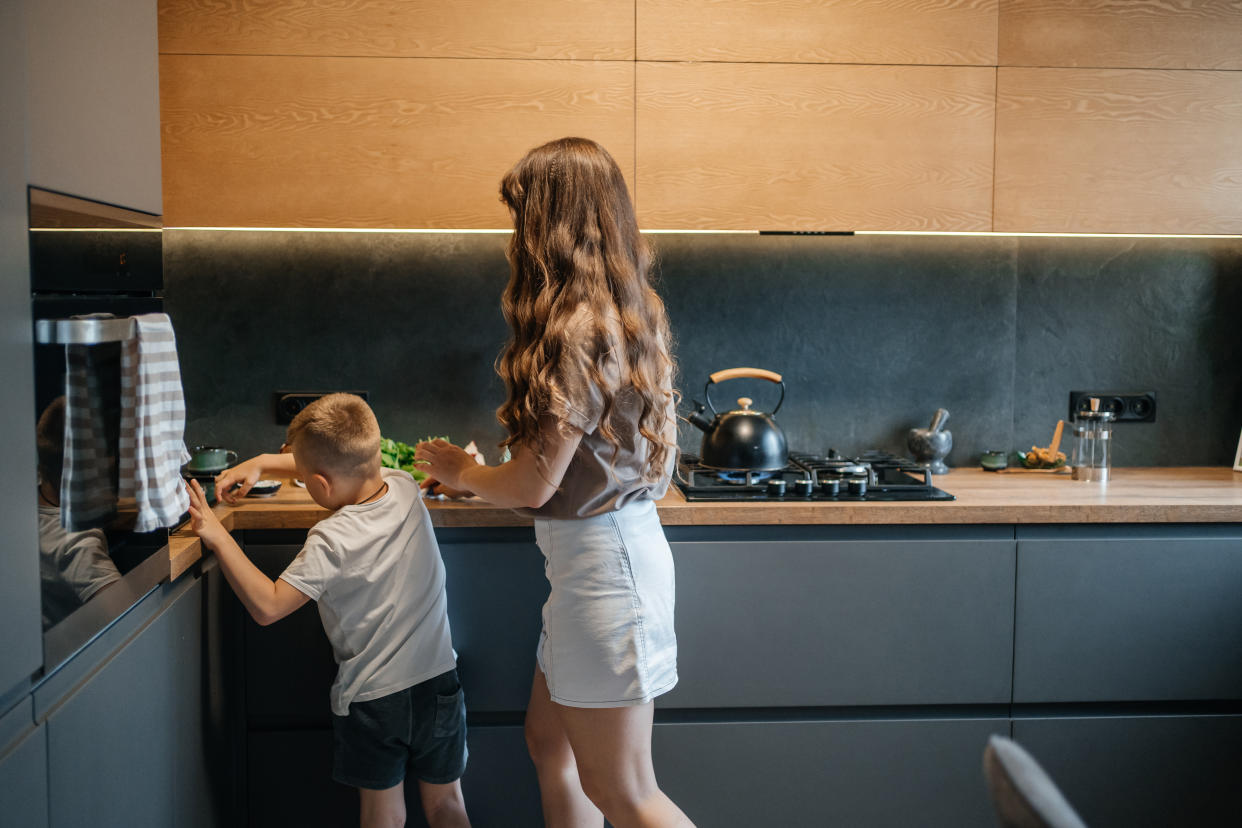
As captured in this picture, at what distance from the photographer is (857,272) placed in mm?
2637

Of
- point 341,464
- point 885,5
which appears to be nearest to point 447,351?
point 341,464

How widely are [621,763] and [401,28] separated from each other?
5.24ft

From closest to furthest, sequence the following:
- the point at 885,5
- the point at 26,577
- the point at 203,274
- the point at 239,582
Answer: the point at 26,577 < the point at 239,582 < the point at 885,5 < the point at 203,274

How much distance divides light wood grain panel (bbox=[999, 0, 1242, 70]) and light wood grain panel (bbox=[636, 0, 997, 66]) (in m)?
0.08

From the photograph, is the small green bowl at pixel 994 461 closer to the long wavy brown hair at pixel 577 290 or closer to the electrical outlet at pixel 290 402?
the long wavy brown hair at pixel 577 290

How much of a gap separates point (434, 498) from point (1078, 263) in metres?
1.81

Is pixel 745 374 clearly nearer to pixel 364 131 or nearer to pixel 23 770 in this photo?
pixel 364 131

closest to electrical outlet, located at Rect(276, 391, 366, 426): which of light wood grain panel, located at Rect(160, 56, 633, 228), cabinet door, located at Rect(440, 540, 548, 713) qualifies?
light wood grain panel, located at Rect(160, 56, 633, 228)

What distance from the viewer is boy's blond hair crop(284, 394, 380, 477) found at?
174 cm

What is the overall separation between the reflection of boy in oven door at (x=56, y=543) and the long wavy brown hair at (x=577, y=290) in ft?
2.00

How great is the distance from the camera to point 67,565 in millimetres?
1193

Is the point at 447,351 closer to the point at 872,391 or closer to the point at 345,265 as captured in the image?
the point at 345,265

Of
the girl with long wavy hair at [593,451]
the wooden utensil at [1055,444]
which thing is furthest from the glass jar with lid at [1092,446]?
the girl with long wavy hair at [593,451]

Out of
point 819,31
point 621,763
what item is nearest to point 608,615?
point 621,763
